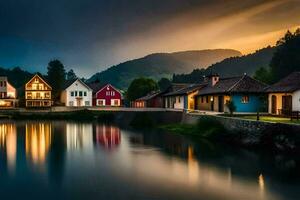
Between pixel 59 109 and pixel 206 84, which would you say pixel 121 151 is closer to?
pixel 206 84

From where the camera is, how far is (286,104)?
144 feet

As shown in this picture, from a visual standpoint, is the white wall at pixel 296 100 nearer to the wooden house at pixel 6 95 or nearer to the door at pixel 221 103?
the door at pixel 221 103

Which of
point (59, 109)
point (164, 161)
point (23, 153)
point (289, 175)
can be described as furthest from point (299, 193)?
point (59, 109)

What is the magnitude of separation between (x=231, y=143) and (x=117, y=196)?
2202 centimetres

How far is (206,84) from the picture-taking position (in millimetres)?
64562

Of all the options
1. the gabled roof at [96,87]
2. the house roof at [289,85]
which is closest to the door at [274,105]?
the house roof at [289,85]

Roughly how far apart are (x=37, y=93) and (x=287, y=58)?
2523 inches

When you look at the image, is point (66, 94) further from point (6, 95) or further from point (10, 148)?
point (10, 148)

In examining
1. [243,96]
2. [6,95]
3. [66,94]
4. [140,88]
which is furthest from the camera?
[140,88]

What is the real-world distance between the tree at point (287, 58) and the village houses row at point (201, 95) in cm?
2032

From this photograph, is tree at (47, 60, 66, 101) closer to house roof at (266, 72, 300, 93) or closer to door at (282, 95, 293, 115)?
house roof at (266, 72, 300, 93)

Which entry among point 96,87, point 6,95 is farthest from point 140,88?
point 6,95

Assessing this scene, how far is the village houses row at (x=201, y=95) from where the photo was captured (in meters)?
45.7

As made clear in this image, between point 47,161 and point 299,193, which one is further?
point 47,161
